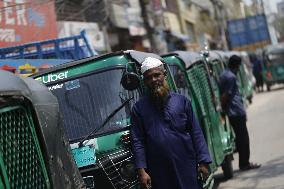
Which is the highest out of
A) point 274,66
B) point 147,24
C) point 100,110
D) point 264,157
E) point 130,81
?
Result: point 147,24

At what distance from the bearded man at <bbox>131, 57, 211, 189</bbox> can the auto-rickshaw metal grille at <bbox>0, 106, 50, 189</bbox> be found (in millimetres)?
1420

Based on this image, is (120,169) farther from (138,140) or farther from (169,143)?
(169,143)

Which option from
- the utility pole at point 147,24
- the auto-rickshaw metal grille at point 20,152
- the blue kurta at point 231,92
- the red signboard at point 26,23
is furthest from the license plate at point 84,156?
the utility pole at point 147,24

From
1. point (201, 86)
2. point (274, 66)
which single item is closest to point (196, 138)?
point (201, 86)

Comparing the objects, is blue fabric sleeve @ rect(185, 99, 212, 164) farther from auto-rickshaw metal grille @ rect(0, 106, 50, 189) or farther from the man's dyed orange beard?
auto-rickshaw metal grille @ rect(0, 106, 50, 189)

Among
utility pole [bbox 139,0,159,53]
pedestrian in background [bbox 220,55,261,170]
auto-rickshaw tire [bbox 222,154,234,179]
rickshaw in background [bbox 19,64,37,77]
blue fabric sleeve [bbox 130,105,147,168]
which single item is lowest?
auto-rickshaw tire [bbox 222,154,234,179]

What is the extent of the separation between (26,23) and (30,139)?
38.6 ft

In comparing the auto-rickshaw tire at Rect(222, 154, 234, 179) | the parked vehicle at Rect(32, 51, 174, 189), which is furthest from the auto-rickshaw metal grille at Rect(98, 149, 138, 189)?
the auto-rickshaw tire at Rect(222, 154, 234, 179)

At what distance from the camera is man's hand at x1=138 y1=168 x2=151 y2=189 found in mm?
4934

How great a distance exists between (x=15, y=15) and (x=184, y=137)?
396 inches

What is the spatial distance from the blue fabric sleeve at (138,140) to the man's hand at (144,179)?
5 cm

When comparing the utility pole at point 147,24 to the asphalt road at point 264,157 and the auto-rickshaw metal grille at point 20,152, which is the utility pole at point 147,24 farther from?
the auto-rickshaw metal grille at point 20,152

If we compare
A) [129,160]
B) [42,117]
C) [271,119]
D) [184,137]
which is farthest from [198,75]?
[271,119]

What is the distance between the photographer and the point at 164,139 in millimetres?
4941
